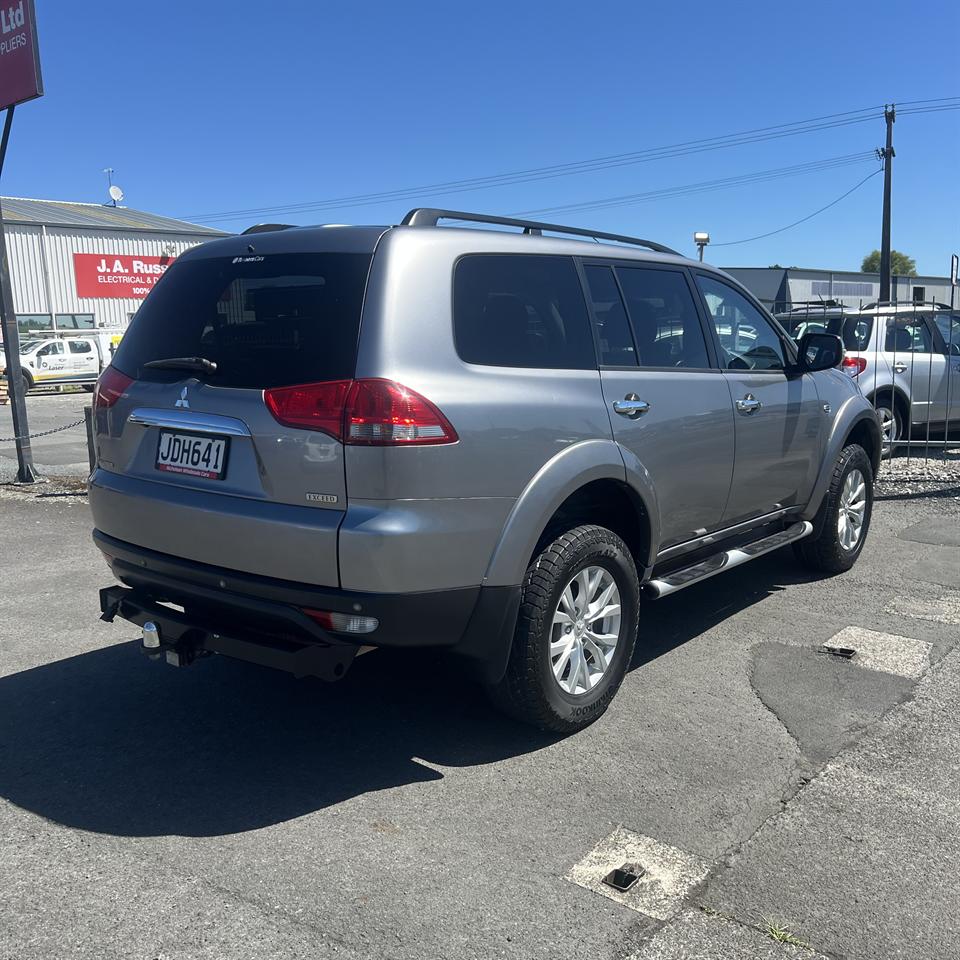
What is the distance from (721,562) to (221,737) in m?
2.53

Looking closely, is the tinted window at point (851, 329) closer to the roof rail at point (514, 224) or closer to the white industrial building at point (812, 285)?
the roof rail at point (514, 224)

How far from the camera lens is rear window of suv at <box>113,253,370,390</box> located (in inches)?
129

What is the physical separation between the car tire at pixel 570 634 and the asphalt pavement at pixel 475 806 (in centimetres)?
18

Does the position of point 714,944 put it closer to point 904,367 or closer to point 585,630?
point 585,630

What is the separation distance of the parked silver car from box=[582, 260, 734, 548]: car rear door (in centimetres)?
639

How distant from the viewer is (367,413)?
313 centimetres

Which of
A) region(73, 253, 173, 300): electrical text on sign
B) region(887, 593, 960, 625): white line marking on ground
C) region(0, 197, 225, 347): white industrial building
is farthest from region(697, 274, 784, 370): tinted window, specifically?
region(73, 253, 173, 300): electrical text on sign

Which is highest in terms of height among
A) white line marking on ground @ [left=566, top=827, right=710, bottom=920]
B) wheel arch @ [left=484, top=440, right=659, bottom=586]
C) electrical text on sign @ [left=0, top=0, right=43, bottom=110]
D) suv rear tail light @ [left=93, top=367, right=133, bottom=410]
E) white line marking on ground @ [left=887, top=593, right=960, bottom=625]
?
electrical text on sign @ [left=0, top=0, right=43, bottom=110]

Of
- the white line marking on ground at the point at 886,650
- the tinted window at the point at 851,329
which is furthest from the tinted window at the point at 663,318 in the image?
the tinted window at the point at 851,329

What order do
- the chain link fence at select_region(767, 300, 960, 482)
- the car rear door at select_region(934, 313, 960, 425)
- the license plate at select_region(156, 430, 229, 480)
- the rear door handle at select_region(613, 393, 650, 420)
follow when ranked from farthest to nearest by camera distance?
the car rear door at select_region(934, 313, 960, 425), the chain link fence at select_region(767, 300, 960, 482), the rear door handle at select_region(613, 393, 650, 420), the license plate at select_region(156, 430, 229, 480)

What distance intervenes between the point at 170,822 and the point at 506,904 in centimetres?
121

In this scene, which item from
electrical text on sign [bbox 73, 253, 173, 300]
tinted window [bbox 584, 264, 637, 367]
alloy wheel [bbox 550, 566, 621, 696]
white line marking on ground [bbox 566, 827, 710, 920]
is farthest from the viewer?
electrical text on sign [bbox 73, 253, 173, 300]

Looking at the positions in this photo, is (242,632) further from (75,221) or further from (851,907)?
(75,221)

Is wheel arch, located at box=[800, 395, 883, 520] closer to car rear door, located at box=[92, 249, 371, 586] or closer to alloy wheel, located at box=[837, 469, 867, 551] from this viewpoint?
alloy wheel, located at box=[837, 469, 867, 551]
